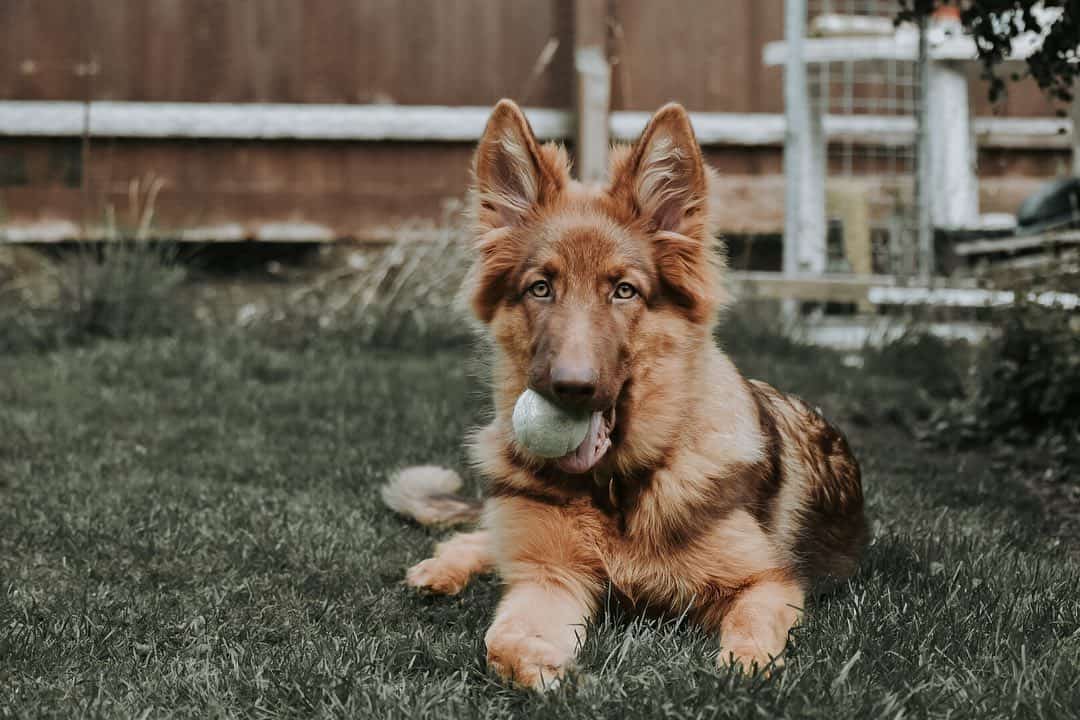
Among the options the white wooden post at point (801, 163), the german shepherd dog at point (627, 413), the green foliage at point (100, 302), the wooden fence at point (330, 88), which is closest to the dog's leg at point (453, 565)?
the german shepherd dog at point (627, 413)

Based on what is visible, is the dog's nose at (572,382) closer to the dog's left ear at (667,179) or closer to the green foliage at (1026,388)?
the dog's left ear at (667,179)

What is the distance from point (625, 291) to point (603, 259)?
4.4 inches

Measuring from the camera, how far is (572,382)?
2943 millimetres

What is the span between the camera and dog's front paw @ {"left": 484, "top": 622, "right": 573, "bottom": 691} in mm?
2824

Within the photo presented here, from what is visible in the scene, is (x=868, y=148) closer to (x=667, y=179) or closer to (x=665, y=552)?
(x=667, y=179)

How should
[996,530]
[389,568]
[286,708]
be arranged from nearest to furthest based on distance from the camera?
[286,708] → [389,568] → [996,530]

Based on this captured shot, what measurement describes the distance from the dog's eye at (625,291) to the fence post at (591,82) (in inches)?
235

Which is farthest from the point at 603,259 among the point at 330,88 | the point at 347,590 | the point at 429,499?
the point at 330,88

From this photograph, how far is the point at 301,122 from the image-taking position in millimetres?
9500

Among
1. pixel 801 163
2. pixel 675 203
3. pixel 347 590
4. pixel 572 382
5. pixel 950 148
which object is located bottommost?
pixel 347 590

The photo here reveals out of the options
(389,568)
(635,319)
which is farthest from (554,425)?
(389,568)

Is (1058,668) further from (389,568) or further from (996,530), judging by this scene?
(389,568)

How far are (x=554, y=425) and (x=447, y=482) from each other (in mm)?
1702

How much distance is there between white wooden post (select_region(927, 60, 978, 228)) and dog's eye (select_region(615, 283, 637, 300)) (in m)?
6.10
